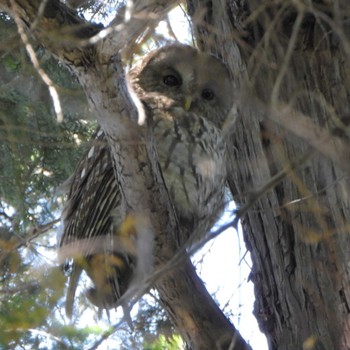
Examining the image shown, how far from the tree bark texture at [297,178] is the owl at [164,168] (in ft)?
0.52

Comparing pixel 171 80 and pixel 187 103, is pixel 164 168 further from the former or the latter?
pixel 171 80

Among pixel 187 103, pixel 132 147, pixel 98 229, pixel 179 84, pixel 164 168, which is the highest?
pixel 179 84

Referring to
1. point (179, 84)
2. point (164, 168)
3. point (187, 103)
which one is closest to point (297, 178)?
point (164, 168)

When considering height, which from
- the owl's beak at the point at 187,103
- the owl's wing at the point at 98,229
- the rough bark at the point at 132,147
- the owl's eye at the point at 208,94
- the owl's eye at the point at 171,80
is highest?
the owl's eye at the point at 171,80

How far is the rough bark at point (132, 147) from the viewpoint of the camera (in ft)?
6.42

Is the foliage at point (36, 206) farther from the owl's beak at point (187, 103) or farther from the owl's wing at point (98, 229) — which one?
the owl's beak at point (187, 103)

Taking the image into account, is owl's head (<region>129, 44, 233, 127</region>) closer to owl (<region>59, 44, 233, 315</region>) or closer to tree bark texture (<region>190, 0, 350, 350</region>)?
owl (<region>59, 44, 233, 315</region>)

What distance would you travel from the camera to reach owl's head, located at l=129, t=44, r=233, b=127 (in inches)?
124

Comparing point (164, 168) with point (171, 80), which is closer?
point (164, 168)

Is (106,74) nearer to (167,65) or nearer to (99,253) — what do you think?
(99,253)

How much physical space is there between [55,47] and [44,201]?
175 cm

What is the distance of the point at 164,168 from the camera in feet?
9.60

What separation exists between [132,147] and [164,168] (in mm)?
832

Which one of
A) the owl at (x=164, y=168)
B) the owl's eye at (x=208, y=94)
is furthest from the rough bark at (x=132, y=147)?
the owl's eye at (x=208, y=94)
